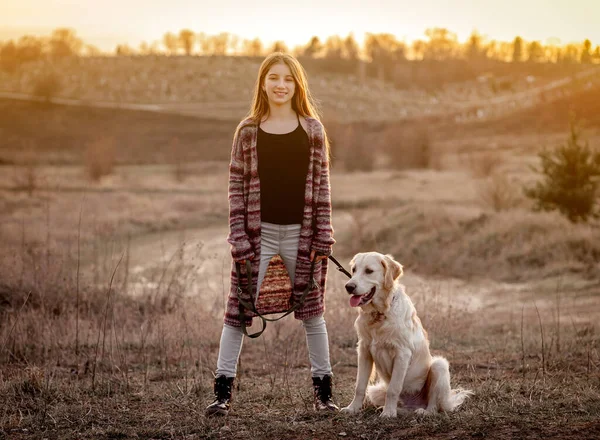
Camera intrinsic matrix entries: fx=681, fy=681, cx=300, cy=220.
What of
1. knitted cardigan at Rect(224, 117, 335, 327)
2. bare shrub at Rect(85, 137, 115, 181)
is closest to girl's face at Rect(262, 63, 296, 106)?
knitted cardigan at Rect(224, 117, 335, 327)

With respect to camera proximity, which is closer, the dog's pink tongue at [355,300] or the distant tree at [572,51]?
the dog's pink tongue at [355,300]

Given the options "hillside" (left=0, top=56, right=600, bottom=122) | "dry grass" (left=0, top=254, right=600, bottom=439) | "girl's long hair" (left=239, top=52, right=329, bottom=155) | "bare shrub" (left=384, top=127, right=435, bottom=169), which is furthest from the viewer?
"hillside" (left=0, top=56, right=600, bottom=122)

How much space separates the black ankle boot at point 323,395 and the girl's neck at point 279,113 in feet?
5.96

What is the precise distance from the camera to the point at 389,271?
4.62 metres

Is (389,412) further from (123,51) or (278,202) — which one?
(123,51)

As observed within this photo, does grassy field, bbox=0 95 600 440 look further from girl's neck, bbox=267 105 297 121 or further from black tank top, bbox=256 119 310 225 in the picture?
girl's neck, bbox=267 105 297 121

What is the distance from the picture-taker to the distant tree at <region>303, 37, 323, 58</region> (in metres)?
120

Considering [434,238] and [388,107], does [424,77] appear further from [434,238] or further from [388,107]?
[434,238]

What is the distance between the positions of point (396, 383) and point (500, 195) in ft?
58.4

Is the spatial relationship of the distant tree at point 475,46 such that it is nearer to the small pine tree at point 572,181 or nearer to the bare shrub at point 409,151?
the bare shrub at point 409,151

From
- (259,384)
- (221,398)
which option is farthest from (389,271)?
(259,384)

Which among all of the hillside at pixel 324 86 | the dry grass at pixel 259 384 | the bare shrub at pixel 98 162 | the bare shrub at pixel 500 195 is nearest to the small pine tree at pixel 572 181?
the bare shrub at pixel 500 195

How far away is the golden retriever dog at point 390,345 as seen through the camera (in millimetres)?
4566

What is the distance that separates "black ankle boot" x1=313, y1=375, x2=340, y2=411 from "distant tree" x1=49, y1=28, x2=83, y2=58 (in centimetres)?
11469
